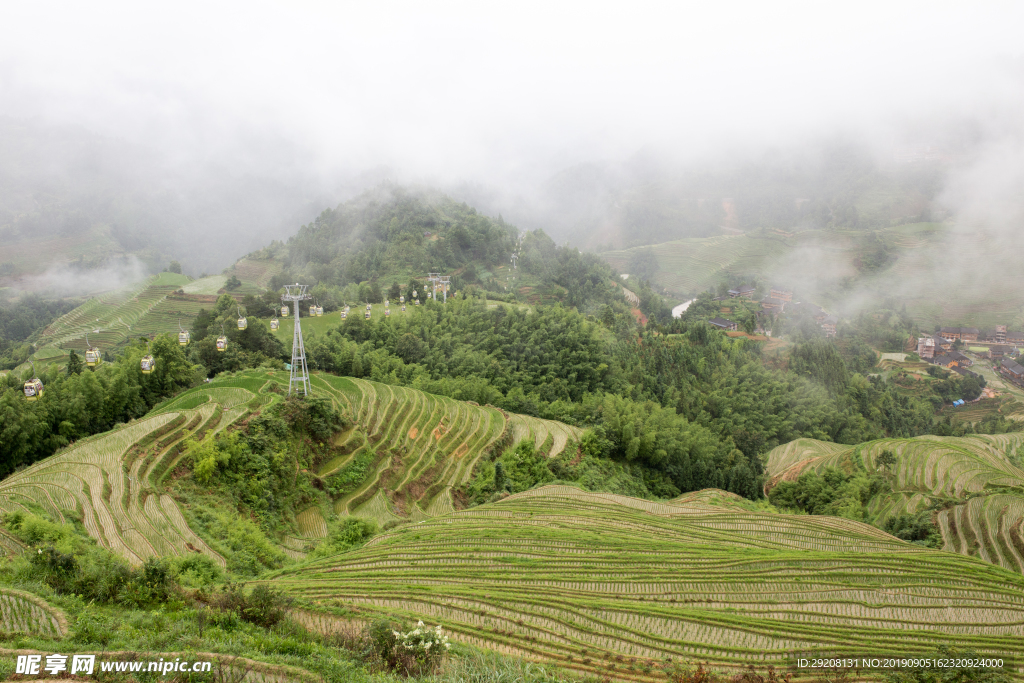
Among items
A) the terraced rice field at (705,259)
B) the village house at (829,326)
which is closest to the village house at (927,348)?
the village house at (829,326)

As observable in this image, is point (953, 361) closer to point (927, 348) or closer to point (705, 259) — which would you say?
point (927, 348)

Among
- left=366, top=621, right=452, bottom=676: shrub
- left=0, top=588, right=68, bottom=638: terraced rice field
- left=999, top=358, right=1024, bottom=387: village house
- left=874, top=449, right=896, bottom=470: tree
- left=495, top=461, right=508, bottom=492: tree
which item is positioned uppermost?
left=0, top=588, right=68, bottom=638: terraced rice field

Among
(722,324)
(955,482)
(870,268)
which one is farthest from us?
(870,268)

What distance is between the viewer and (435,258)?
176 feet

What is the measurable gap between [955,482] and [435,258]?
45279mm

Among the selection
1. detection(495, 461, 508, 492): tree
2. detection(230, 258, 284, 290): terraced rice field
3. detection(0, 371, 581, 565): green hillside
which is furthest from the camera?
detection(230, 258, 284, 290): terraced rice field

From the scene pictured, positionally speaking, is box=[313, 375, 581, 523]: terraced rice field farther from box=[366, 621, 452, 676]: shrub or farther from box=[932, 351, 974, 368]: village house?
box=[932, 351, 974, 368]: village house

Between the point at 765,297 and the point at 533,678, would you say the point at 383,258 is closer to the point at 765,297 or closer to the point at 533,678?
the point at 765,297

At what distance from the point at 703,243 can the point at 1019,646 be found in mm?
87435

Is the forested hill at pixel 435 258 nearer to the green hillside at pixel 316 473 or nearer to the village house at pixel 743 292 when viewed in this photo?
the village house at pixel 743 292

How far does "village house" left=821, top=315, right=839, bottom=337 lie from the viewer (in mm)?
54469

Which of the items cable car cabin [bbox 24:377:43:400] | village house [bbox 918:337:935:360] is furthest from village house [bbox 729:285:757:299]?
cable car cabin [bbox 24:377:43:400]

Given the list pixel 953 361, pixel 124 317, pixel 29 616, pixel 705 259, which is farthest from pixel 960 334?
pixel 124 317

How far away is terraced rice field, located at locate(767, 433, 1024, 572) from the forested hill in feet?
87.3
